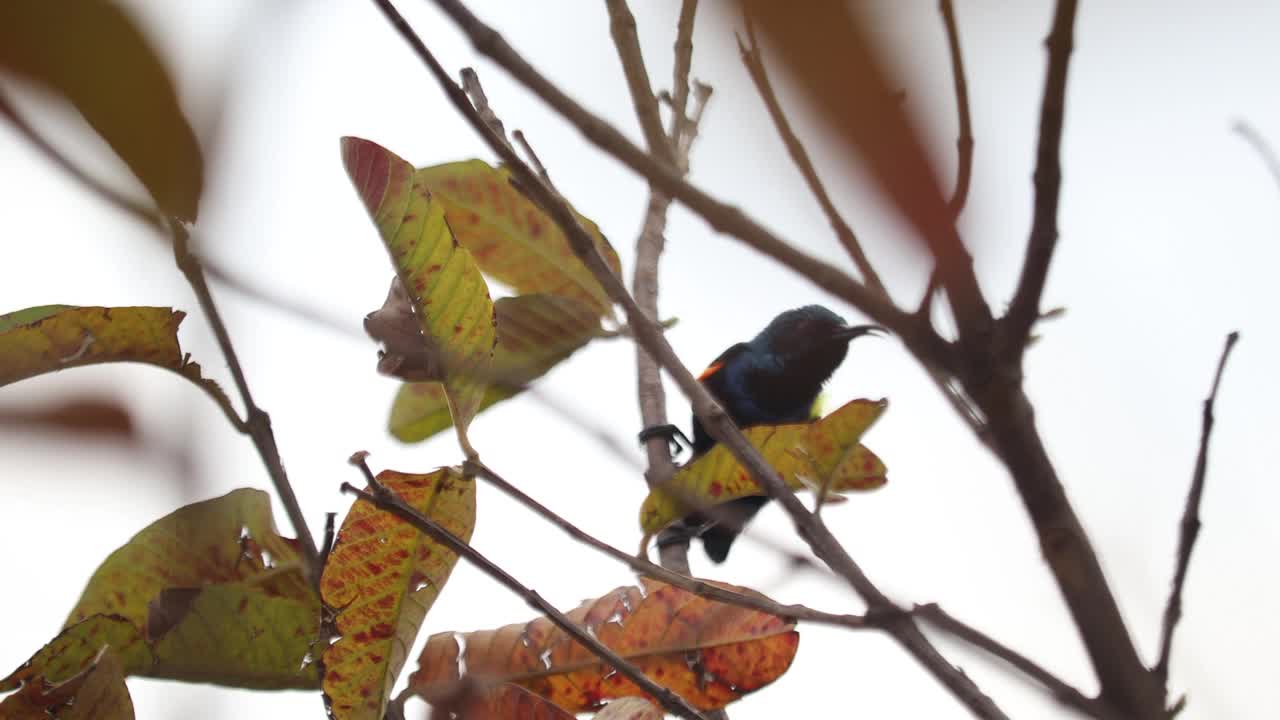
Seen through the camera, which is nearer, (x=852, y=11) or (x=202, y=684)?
(x=852, y=11)

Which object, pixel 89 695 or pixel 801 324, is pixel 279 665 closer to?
pixel 89 695

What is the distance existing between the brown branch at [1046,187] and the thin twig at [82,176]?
36 centimetres

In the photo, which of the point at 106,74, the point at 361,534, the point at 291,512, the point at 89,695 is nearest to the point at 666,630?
the point at 361,534

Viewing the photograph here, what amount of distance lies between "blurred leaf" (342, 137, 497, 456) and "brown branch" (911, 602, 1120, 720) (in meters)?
0.57

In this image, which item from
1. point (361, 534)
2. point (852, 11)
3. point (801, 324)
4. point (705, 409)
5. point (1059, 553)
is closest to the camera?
point (852, 11)

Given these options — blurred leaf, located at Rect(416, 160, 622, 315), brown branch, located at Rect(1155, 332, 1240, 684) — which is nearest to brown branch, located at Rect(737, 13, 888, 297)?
brown branch, located at Rect(1155, 332, 1240, 684)

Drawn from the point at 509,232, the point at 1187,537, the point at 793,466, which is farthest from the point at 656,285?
the point at 1187,537

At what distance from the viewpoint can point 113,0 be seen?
0.37m

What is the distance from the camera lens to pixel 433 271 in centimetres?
122

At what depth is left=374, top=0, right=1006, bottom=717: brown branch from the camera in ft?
2.31

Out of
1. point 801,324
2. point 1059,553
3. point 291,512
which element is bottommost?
point 1059,553

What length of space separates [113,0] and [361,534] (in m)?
0.90

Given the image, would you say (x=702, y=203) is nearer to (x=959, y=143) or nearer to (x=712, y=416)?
(x=959, y=143)

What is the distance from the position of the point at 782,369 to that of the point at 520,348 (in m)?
2.98
